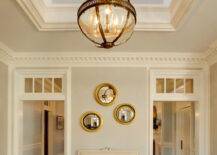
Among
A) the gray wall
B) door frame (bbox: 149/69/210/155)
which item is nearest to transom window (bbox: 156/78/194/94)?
door frame (bbox: 149/69/210/155)

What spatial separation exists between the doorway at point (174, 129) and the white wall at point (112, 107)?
117cm

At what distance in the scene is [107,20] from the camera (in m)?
2.21

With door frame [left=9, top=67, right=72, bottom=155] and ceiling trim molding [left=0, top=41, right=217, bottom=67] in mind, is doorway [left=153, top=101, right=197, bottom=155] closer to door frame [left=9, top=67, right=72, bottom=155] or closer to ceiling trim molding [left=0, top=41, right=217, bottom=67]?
ceiling trim molding [left=0, top=41, right=217, bottom=67]

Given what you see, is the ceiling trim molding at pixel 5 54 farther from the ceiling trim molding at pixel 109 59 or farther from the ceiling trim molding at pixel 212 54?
the ceiling trim molding at pixel 212 54

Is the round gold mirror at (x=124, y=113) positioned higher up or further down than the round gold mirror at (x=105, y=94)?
further down

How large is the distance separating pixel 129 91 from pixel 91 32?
282cm

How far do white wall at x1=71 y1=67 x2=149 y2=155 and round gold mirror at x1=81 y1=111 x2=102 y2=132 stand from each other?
6cm

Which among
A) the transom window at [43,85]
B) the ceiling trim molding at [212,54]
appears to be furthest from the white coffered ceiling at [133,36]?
the transom window at [43,85]

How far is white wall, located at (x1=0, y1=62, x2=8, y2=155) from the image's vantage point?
455 centimetres

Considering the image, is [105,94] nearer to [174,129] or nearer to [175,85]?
[175,85]

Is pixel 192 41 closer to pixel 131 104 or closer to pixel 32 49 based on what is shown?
pixel 131 104

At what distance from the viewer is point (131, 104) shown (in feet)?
16.5

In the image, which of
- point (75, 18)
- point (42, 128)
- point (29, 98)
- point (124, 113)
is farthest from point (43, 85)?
point (42, 128)

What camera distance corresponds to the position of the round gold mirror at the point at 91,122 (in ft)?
16.3
